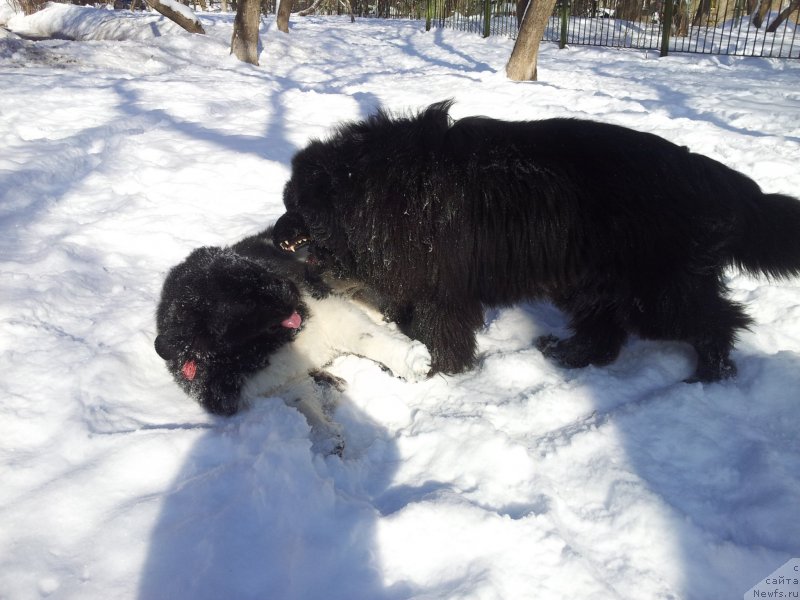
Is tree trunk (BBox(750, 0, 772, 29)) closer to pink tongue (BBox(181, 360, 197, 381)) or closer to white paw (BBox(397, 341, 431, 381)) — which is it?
white paw (BBox(397, 341, 431, 381))

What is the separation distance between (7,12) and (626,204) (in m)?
25.2

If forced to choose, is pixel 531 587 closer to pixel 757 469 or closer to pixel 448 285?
pixel 757 469

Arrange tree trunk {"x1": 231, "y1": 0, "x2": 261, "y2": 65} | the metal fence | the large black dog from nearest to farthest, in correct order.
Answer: the large black dog
tree trunk {"x1": 231, "y1": 0, "x2": 261, "y2": 65}
the metal fence

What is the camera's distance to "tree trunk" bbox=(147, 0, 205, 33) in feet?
38.0

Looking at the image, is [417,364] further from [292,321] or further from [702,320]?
[702,320]

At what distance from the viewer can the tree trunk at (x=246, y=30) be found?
10.2m

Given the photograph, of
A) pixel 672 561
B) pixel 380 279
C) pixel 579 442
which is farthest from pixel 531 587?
pixel 380 279

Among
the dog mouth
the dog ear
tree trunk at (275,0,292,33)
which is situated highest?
tree trunk at (275,0,292,33)

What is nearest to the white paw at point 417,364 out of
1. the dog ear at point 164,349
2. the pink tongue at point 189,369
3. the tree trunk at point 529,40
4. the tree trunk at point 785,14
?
the pink tongue at point 189,369

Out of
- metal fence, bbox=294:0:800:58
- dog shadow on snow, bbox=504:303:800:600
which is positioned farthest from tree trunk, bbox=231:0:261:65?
dog shadow on snow, bbox=504:303:800:600

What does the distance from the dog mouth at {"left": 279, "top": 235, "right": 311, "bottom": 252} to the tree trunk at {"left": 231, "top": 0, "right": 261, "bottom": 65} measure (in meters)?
9.63

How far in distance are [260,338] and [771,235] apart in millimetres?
2565

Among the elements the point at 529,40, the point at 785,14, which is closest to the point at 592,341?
the point at 529,40

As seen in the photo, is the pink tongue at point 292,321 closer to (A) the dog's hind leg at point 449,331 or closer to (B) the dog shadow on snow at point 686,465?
(A) the dog's hind leg at point 449,331
